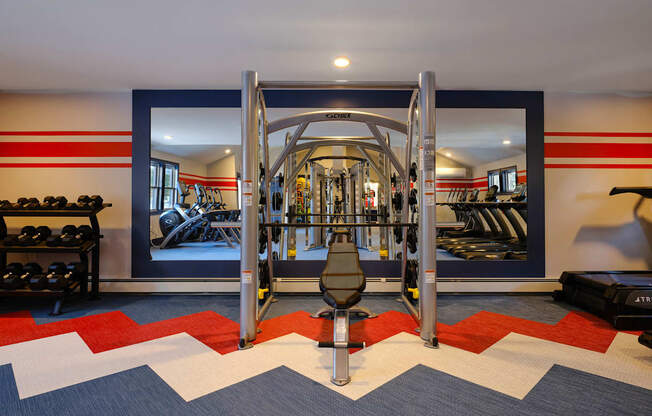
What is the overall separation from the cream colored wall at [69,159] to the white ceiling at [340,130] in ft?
1.75

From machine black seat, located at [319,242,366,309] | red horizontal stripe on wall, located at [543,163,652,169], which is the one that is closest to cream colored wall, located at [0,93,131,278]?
machine black seat, located at [319,242,366,309]

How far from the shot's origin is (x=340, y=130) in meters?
4.95

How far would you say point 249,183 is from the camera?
209cm

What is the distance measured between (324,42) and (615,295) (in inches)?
126

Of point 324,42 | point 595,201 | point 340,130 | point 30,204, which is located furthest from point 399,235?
point 30,204

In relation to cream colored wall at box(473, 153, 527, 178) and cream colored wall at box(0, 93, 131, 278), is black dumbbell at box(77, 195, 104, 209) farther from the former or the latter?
cream colored wall at box(473, 153, 527, 178)

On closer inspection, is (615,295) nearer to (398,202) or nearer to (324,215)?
(398,202)

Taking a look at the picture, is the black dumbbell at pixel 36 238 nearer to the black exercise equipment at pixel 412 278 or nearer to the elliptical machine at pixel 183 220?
the elliptical machine at pixel 183 220

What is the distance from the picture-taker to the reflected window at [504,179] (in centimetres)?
462

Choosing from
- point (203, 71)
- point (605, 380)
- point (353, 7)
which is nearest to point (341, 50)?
point (353, 7)

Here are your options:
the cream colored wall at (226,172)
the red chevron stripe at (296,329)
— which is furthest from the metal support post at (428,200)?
the cream colored wall at (226,172)

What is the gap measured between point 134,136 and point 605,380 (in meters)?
4.52

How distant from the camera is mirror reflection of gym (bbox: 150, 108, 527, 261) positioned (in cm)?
368

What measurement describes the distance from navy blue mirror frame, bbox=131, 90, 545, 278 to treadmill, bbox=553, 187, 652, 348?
0.44 m
